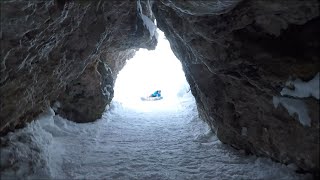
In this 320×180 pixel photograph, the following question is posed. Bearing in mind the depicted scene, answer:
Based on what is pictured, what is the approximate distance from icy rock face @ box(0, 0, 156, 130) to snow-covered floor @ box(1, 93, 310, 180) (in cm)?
66

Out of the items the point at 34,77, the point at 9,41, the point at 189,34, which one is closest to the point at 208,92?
the point at 189,34

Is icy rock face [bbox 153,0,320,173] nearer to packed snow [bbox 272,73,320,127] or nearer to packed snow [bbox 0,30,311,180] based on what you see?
packed snow [bbox 272,73,320,127]

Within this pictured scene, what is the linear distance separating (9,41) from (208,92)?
16.4 feet

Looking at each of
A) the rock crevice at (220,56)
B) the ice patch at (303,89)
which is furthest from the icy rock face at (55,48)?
the ice patch at (303,89)

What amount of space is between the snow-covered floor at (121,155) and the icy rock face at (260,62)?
1.80 ft

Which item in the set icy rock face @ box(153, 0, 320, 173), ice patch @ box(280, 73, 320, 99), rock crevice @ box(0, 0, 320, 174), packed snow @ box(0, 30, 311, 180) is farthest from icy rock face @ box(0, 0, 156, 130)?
ice patch @ box(280, 73, 320, 99)

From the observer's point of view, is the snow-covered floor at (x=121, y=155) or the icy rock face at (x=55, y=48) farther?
the snow-covered floor at (x=121, y=155)

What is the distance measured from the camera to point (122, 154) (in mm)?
7766

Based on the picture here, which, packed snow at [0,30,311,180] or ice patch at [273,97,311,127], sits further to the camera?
packed snow at [0,30,311,180]

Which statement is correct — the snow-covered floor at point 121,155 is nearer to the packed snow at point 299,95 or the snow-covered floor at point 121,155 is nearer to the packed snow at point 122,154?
the packed snow at point 122,154

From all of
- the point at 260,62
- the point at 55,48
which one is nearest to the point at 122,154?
the point at 55,48

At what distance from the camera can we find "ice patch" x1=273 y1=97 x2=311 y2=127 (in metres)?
5.10

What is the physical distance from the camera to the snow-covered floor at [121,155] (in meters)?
5.96

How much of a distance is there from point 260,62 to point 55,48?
4271mm
